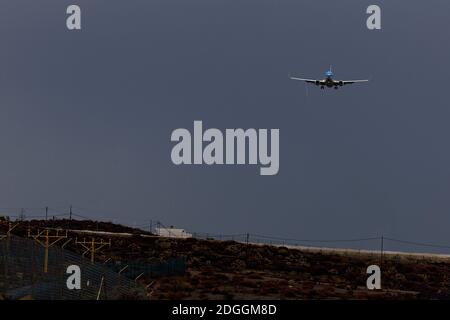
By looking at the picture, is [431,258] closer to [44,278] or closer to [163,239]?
[163,239]

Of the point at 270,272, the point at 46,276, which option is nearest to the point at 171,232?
the point at 270,272

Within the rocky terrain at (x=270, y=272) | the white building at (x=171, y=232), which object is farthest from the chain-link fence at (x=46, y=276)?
the white building at (x=171, y=232)

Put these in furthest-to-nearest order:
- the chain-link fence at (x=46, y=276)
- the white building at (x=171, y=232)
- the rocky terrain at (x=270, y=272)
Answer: the white building at (x=171, y=232)
the rocky terrain at (x=270, y=272)
the chain-link fence at (x=46, y=276)

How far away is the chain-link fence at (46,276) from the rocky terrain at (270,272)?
439 inches

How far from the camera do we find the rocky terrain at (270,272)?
55750mm

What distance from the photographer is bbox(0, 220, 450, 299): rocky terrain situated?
55750 millimetres

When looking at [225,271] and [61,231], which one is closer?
[225,271]

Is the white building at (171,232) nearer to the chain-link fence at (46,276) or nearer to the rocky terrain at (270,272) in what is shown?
the rocky terrain at (270,272)

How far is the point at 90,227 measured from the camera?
11544 cm

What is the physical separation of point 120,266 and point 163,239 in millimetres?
41276

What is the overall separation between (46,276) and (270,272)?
4329cm

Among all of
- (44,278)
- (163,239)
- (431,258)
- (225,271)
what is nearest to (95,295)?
(44,278)

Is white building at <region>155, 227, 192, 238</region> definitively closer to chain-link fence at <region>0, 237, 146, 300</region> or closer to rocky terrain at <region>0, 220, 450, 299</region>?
rocky terrain at <region>0, 220, 450, 299</region>
